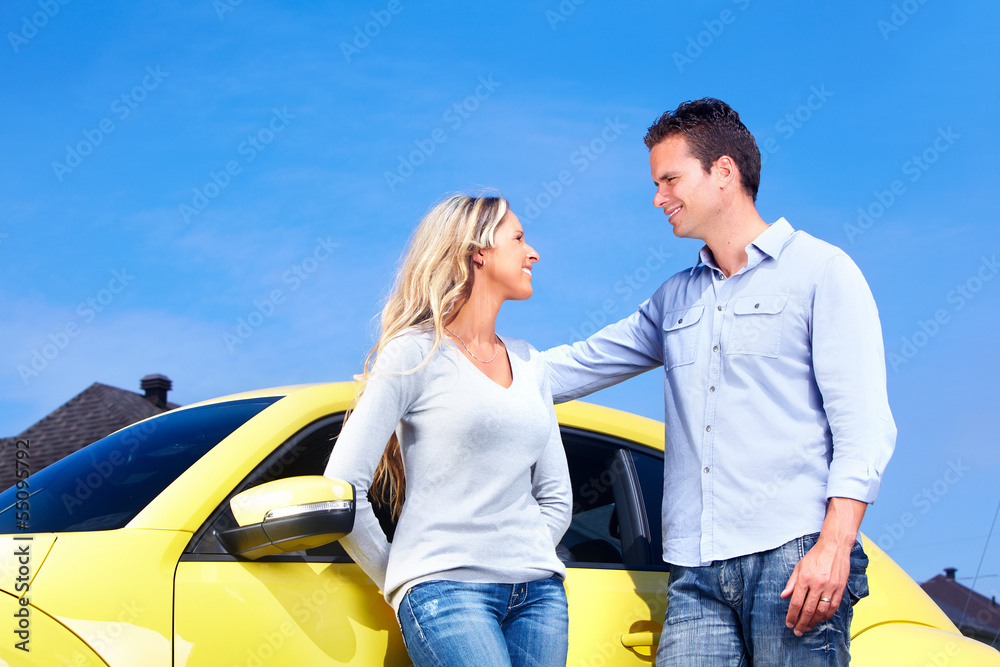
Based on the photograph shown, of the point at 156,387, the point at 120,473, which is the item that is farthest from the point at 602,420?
the point at 156,387

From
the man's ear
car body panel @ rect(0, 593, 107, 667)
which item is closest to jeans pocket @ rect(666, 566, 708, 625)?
the man's ear

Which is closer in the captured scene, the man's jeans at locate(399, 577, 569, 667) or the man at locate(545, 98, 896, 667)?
the man's jeans at locate(399, 577, 569, 667)

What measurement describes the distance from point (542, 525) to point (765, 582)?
0.58 meters

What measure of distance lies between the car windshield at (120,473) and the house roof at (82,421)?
58.9 ft

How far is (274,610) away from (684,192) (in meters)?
1.66

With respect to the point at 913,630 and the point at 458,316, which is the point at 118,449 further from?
the point at 913,630

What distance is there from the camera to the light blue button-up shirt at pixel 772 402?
2.32 metres

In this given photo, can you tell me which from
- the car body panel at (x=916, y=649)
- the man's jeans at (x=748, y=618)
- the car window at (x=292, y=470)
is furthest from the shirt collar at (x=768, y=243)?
the car window at (x=292, y=470)

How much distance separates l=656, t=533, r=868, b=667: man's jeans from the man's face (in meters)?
0.99

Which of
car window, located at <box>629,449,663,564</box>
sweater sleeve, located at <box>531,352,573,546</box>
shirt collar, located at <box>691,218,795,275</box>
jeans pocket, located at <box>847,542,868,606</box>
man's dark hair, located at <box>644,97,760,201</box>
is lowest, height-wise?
jeans pocket, located at <box>847,542,868,606</box>

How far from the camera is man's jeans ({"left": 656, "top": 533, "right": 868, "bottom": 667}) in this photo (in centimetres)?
227

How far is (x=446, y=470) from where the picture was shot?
7.06ft

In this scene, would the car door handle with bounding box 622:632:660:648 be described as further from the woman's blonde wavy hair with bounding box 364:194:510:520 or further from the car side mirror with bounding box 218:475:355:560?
the car side mirror with bounding box 218:475:355:560

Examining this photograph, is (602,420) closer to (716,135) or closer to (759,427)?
(759,427)
